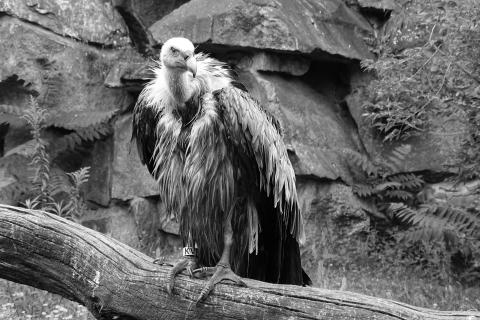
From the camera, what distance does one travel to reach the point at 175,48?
449 centimetres

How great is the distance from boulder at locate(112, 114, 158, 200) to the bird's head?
4.36 m

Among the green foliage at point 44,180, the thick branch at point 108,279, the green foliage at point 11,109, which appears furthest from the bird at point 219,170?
the green foliage at point 11,109

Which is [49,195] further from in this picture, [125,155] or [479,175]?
[479,175]

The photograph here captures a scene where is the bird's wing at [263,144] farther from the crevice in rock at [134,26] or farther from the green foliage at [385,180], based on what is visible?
the crevice in rock at [134,26]

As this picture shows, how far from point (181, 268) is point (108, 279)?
1.25 ft

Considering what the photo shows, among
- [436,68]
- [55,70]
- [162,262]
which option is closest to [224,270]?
[162,262]

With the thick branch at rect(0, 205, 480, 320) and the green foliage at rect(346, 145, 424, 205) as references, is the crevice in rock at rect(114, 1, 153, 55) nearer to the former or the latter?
the green foliage at rect(346, 145, 424, 205)

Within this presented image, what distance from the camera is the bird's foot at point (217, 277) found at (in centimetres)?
391

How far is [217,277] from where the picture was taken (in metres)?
4.04

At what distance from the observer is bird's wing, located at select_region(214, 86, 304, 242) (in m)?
4.32

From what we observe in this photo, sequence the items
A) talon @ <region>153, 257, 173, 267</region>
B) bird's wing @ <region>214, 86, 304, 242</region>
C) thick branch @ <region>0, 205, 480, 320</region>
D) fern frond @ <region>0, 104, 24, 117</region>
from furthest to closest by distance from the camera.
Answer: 1. fern frond @ <region>0, 104, 24, 117</region>
2. bird's wing @ <region>214, 86, 304, 242</region>
3. talon @ <region>153, 257, 173, 267</region>
4. thick branch @ <region>0, 205, 480, 320</region>

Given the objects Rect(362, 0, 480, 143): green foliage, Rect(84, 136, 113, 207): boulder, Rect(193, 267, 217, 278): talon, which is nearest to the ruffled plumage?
Rect(193, 267, 217, 278): talon

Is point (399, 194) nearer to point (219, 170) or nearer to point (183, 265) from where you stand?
point (219, 170)

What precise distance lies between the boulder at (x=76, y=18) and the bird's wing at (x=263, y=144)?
530 centimetres
